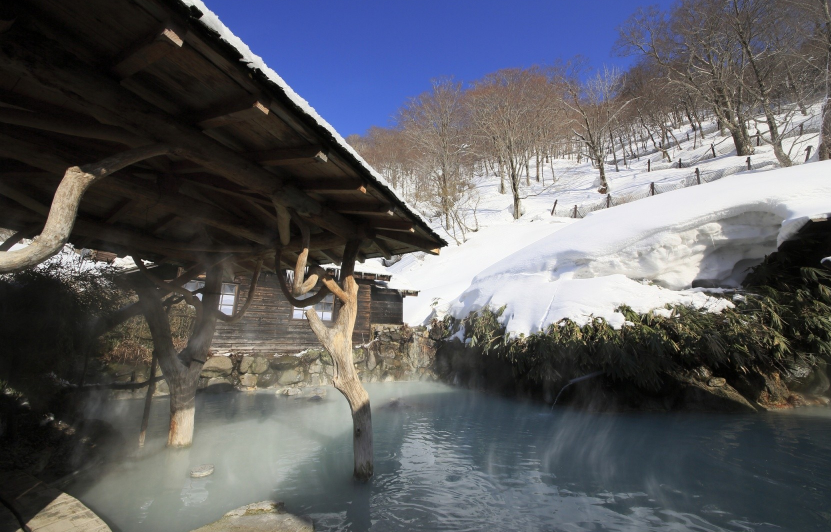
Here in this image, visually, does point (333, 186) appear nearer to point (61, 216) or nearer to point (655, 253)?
point (61, 216)

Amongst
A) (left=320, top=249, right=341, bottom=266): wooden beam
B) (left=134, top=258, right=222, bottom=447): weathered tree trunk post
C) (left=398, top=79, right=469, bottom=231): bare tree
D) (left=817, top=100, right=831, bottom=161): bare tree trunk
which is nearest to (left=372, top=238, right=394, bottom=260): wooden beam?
(left=320, top=249, right=341, bottom=266): wooden beam

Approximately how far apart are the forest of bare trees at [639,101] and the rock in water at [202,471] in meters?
19.6

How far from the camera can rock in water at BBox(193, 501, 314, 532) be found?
3.09m

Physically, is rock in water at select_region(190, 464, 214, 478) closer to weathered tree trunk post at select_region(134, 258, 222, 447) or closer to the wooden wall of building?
weathered tree trunk post at select_region(134, 258, 222, 447)

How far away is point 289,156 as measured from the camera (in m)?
3.03

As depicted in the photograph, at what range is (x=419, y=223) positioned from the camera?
13.8 feet

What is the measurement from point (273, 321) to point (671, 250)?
12617mm

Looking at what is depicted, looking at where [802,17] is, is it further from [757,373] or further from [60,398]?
[60,398]

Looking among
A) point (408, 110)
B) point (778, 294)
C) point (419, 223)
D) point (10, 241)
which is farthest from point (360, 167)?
point (408, 110)

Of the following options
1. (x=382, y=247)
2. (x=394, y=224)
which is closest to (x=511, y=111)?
(x=382, y=247)

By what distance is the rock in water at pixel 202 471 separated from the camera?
4703mm

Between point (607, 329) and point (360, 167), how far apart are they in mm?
6919

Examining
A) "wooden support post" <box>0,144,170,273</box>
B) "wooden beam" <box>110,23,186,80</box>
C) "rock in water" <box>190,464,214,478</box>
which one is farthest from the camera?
"rock in water" <box>190,464,214,478</box>

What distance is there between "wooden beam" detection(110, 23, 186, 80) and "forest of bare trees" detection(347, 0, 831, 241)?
743 inches
